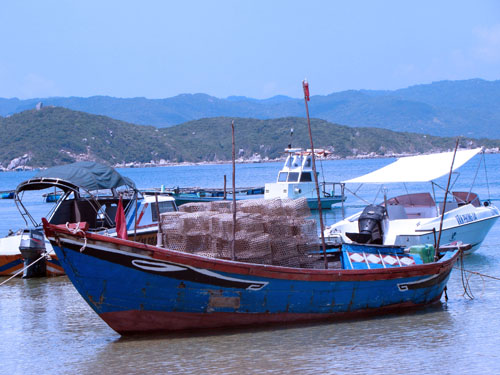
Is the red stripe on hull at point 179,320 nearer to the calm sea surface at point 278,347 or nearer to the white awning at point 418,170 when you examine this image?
the calm sea surface at point 278,347

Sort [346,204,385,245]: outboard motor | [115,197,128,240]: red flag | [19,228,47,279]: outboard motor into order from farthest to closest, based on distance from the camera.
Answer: [19,228,47,279]: outboard motor → [346,204,385,245]: outboard motor → [115,197,128,240]: red flag

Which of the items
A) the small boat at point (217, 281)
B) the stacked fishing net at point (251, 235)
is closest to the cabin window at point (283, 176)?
the small boat at point (217, 281)

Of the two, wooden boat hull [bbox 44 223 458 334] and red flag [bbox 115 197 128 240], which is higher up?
red flag [bbox 115 197 128 240]

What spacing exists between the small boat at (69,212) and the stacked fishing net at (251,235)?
5.61 meters

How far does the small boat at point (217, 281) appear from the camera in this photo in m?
10.7

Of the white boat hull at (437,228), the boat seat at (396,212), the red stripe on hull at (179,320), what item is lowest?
the red stripe on hull at (179,320)

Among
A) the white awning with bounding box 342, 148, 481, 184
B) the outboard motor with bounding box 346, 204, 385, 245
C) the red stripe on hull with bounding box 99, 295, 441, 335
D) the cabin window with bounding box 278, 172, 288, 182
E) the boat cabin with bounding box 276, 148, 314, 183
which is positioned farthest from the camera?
the cabin window with bounding box 278, 172, 288, 182

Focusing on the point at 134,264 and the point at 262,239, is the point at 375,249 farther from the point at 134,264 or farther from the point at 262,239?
the point at 134,264

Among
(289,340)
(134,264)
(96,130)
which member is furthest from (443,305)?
(96,130)

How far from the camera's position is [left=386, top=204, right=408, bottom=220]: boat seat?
20.4 m

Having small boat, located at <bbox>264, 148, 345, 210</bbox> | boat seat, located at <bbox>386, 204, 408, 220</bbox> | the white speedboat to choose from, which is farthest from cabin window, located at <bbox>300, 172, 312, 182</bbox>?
boat seat, located at <bbox>386, 204, 408, 220</bbox>

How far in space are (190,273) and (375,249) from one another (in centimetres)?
453

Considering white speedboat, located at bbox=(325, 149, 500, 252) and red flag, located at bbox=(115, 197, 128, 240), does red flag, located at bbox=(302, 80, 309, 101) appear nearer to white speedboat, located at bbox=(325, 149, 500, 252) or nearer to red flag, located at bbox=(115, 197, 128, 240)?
red flag, located at bbox=(115, 197, 128, 240)

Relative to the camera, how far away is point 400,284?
42.9 ft
